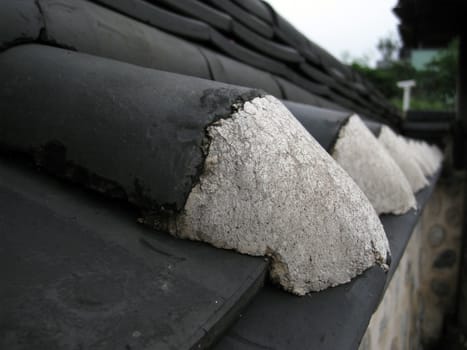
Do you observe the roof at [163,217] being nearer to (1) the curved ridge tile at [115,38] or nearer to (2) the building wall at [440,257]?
(1) the curved ridge tile at [115,38]

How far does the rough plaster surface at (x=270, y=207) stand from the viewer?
0.46m

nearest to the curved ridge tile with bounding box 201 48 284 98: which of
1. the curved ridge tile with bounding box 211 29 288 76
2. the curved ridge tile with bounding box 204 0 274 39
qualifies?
the curved ridge tile with bounding box 211 29 288 76

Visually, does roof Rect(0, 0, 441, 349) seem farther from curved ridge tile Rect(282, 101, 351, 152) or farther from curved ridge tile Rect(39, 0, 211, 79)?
curved ridge tile Rect(282, 101, 351, 152)

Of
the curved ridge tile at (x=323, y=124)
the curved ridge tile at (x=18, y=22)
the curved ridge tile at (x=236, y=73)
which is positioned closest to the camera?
the curved ridge tile at (x=18, y=22)

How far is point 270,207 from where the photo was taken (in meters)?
0.46

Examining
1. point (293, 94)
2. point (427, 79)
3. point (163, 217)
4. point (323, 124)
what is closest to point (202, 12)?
point (293, 94)

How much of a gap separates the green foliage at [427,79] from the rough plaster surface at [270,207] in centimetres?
1318

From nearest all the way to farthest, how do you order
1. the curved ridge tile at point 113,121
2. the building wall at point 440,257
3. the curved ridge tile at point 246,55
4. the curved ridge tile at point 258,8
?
the curved ridge tile at point 113,121
the curved ridge tile at point 246,55
the curved ridge tile at point 258,8
the building wall at point 440,257

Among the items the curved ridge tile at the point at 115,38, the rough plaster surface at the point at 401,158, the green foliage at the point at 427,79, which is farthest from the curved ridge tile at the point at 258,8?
the green foliage at the point at 427,79

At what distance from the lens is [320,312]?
45 centimetres

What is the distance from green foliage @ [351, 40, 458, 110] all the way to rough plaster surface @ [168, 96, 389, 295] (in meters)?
13.2

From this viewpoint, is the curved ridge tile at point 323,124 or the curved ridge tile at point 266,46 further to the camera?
the curved ridge tile at point 266,46

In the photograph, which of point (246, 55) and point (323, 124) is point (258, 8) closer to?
point (246, 55)

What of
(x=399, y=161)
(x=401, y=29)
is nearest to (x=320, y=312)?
(x=399, y=161)
